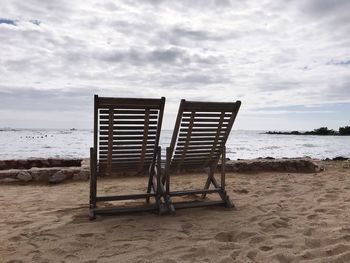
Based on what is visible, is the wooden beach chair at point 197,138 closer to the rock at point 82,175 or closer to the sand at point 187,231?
the sand at point 187,231

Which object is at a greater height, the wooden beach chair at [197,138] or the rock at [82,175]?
the wooden beach chair at [197,138]

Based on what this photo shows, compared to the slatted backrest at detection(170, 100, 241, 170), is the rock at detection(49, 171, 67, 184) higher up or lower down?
lower down

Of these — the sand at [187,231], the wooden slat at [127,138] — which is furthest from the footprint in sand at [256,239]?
the wooden slat at [127,138]

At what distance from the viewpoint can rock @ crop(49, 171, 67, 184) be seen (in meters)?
6.94

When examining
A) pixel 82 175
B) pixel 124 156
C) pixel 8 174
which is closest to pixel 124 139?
pixel 124 156

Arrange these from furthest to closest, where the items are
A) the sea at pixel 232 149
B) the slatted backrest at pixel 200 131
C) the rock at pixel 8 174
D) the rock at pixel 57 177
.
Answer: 1. the sea at pixel 232 149
2. the rock at pixel 57 177
3. the rock at pixel 8 174
4. the slatted backrest at pixel 200 131

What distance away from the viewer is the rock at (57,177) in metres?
6.94

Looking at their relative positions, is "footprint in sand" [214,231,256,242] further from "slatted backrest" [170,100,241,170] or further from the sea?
the sea

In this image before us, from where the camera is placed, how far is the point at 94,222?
13.4 ft

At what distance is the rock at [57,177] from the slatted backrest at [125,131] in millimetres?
2633

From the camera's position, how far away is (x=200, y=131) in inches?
185

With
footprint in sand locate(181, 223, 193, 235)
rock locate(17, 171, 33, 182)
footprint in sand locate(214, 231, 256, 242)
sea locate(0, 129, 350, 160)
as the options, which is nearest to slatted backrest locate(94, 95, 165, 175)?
footprint in sand locate(181, 223, 193, 235)

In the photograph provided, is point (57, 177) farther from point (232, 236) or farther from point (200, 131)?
point (232, 236)

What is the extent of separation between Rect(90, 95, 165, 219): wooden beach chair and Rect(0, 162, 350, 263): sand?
0.88 feet
